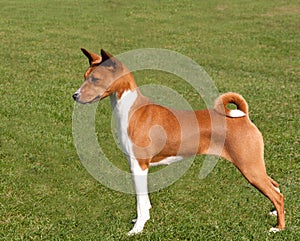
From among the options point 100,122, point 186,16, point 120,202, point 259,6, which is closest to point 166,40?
point 186,16

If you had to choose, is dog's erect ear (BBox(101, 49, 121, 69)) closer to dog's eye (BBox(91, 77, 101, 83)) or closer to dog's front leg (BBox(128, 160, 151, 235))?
dog's eye (BBox(91, 77, 101, 83))

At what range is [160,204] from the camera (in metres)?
8.50

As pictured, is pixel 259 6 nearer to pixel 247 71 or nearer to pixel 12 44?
pixel 247 71

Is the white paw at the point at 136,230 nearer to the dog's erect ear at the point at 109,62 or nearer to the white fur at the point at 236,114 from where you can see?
the white fur at the point at 236,114

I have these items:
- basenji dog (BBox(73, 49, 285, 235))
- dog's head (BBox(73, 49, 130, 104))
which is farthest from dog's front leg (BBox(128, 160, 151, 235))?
dog's head (BBox(73, 49, 130, 104))

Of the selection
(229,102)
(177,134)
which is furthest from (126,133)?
(229,102)

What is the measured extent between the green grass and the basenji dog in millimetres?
910

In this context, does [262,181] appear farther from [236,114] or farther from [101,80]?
[101,80]

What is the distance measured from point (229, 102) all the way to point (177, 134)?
0.90 metres

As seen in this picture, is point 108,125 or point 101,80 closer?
point 101,80

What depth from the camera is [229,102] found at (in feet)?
24.1

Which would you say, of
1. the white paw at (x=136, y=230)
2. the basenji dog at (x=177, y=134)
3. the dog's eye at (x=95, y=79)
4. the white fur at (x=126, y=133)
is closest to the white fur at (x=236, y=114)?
the basenji dog at (x=177, y=134)

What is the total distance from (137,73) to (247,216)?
11198mm

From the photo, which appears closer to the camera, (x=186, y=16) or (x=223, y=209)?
(x=223, y=209)
